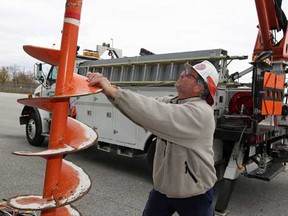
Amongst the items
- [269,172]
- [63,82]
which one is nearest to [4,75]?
[269,172]

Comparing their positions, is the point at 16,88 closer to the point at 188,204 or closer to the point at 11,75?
the point at 11,75

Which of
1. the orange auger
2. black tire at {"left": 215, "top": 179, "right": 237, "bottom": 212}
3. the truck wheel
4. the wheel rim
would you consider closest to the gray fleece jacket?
the orange auger

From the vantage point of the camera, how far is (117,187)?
20.0 ft

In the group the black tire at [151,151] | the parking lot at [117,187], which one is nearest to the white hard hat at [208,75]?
the parking lot at [117,187]

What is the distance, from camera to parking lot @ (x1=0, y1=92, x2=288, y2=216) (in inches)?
205

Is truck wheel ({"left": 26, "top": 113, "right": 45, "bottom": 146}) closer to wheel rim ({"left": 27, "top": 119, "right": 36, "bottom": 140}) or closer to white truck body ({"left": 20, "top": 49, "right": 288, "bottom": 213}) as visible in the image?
wheel rim ({"left": 27, "top": 119, "right": 36, "bottom": 140})

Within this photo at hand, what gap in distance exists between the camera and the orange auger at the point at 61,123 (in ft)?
6.85

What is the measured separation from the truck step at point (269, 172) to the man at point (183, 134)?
2.93m

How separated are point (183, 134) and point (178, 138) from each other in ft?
0.14

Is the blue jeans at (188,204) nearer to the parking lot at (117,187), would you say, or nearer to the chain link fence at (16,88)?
the parking lot at (117,187)

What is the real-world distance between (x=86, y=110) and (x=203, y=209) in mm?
5661

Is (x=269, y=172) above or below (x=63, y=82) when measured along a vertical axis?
below

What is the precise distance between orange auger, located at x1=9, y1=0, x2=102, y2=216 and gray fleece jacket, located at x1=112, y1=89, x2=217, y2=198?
0.30 metres

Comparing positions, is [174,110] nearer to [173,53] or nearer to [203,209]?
[203,209]
